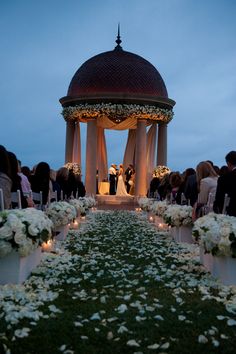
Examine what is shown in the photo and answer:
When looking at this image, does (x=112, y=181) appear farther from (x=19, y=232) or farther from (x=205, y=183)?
(x=19, y=232)

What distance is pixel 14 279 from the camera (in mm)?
5902

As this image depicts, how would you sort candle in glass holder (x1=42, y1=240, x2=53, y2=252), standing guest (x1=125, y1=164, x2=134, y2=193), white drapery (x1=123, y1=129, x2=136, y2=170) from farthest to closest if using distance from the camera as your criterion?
white drapery (x1=123, y1=129, x2=136, y2=170) → standing guest (x1=125, y1=164, x2=134, y2=193) → candle in glass holder (x1=42, y1=240, x2=53, y2=252)

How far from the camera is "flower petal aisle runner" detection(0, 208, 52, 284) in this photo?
5.80 meters

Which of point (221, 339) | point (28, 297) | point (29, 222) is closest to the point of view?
point (221, 339)

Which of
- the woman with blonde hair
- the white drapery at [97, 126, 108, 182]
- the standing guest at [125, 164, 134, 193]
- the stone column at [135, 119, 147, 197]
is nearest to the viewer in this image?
the woman with blonde hair

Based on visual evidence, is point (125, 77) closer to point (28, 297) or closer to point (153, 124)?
point (153, 124)

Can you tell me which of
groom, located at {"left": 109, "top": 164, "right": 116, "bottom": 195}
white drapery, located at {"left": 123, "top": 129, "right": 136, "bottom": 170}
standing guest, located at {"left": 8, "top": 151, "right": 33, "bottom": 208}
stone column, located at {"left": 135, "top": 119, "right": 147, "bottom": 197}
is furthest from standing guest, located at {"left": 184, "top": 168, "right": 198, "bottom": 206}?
white drapery, located at {"left": 123, "top": 129, "right": 136, "bottom": 170}

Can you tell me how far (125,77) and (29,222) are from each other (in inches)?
864

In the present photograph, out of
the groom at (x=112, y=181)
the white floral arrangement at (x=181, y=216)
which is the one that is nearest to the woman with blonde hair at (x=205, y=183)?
the white floral arrangement at (x=181, y=216)

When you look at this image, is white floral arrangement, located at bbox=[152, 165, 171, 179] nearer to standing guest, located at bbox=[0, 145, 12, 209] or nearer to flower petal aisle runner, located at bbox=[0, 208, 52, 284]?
standing guest, located at bbox=[0, 145, 12, 209]

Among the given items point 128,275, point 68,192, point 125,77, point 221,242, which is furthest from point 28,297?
point 125,77

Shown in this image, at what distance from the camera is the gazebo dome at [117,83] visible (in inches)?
1040

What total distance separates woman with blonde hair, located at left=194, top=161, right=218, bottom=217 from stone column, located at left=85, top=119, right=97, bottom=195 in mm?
16949

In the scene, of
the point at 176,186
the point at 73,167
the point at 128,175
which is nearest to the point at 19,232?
the point at 176,186
